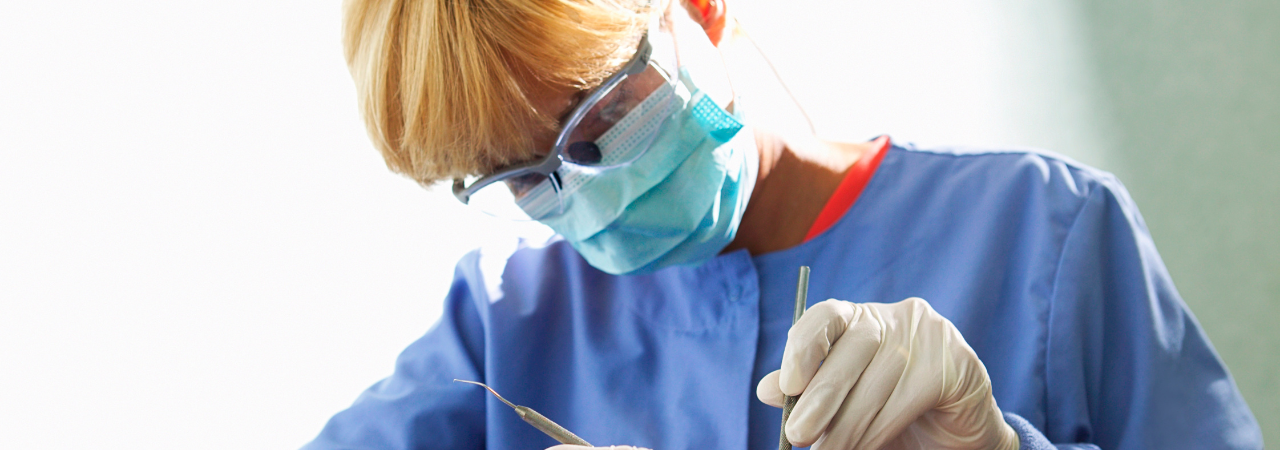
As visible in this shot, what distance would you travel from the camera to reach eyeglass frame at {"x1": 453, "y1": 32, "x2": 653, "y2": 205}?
0.92 m

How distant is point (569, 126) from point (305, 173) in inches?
26.4

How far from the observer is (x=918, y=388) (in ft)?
2.55

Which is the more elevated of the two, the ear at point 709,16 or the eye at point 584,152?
the ear at point 709,16

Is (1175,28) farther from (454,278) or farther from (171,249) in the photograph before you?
(171,249)

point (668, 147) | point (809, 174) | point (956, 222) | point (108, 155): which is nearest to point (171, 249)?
point (108, 155)

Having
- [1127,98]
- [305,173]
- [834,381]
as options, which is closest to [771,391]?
[834,381]

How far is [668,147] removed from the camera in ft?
3.23

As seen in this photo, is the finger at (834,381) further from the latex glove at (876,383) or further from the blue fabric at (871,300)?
the blue fabric at (871,300)

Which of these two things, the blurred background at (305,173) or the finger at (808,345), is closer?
the finger at (808,345)

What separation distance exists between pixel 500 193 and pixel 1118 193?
82 cm

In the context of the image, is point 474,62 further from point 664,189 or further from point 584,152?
point 664,189

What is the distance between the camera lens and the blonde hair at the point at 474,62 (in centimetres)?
87

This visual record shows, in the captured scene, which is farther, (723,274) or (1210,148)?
(1210,148)

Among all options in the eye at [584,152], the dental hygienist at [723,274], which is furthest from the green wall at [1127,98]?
the eye at [584,152]
